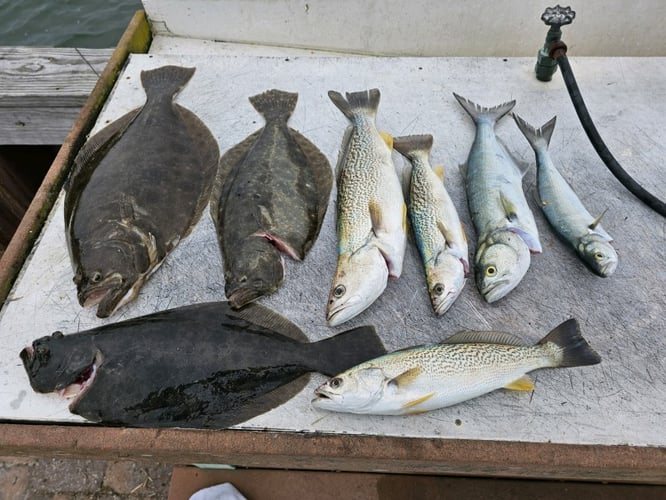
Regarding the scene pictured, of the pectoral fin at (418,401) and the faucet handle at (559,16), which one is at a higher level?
the faucet handle at (559,16)

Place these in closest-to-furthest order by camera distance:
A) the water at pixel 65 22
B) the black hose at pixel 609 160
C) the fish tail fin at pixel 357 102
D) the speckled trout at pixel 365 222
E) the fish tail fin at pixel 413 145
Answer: the speckled trout at pixel 365 222 → the black hose at pixel 609 160 → the fish tail fin at pixel 413 145 → the fish tail fin at pixel 357 102 → the water at pixel 65 22

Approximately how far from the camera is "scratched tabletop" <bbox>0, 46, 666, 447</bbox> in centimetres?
196

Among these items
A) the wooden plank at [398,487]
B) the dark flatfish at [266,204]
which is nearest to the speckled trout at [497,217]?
the dark flatfish at [266,204]

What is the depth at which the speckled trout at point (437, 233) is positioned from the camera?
2.16 m

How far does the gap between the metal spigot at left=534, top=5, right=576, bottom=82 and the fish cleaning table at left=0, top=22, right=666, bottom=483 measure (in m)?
0.10

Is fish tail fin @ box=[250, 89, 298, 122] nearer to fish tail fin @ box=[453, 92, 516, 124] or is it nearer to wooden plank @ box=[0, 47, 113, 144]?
fish tail fin @ box=[453, 92, 516, 124]

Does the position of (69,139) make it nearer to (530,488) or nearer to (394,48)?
(394,48)

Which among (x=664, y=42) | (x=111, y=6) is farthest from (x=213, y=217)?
(x=111, y=6)

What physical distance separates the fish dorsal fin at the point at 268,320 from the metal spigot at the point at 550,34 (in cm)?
238

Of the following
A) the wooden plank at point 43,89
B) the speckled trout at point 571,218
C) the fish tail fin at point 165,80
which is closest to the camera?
the speckled trout at point 571,218

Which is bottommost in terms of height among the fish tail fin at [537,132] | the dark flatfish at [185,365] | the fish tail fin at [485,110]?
the dark flatfish at [185,365]

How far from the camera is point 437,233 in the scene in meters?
2.31

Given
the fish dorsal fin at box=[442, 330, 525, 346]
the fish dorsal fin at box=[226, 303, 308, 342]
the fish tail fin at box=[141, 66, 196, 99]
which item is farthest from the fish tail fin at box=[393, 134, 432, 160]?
the fish tail fin at box=[141, 66, 196, 99]

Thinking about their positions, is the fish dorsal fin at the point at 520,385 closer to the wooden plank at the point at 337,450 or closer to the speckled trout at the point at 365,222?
the wooden plank at the point at 337,450
